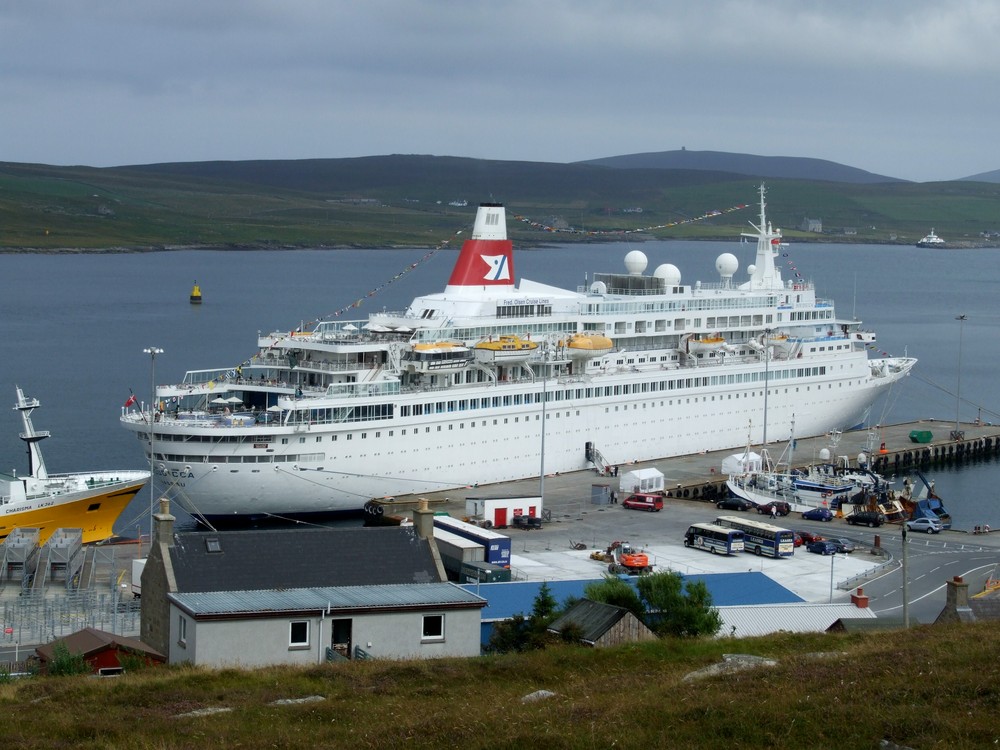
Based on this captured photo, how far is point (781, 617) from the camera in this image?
31.2 meters

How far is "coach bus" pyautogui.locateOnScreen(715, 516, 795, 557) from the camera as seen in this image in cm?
4159

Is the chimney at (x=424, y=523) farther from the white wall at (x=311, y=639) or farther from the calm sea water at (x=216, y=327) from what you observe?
the calm sea water at (x=216, y=327)

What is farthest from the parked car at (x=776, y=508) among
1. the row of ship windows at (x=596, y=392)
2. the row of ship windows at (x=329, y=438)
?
the row of ship windows at (x=596, y=392)

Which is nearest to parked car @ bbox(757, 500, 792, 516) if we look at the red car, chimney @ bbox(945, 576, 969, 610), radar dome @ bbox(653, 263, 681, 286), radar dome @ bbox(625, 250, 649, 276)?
the red car

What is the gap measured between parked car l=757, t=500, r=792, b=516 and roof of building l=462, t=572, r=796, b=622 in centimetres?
1384

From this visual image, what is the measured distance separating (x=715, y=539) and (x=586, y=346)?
1489 cm

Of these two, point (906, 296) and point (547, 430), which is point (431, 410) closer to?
point (547, 430)

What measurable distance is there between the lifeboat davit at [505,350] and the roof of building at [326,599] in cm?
2620

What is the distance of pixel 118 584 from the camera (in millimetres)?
35219

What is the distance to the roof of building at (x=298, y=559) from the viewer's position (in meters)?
26.5

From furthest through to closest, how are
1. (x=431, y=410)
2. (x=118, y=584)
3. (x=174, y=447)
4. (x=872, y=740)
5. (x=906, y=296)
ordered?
(x=906, y=296), (x=431, y=410), (x=174, y=447), (x=118, y=584), (x=872, y=740)

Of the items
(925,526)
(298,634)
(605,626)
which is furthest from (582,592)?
(925,526)

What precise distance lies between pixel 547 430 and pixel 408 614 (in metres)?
29.4

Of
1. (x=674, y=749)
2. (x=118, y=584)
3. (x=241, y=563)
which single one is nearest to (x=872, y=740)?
(x=674, y=749)
